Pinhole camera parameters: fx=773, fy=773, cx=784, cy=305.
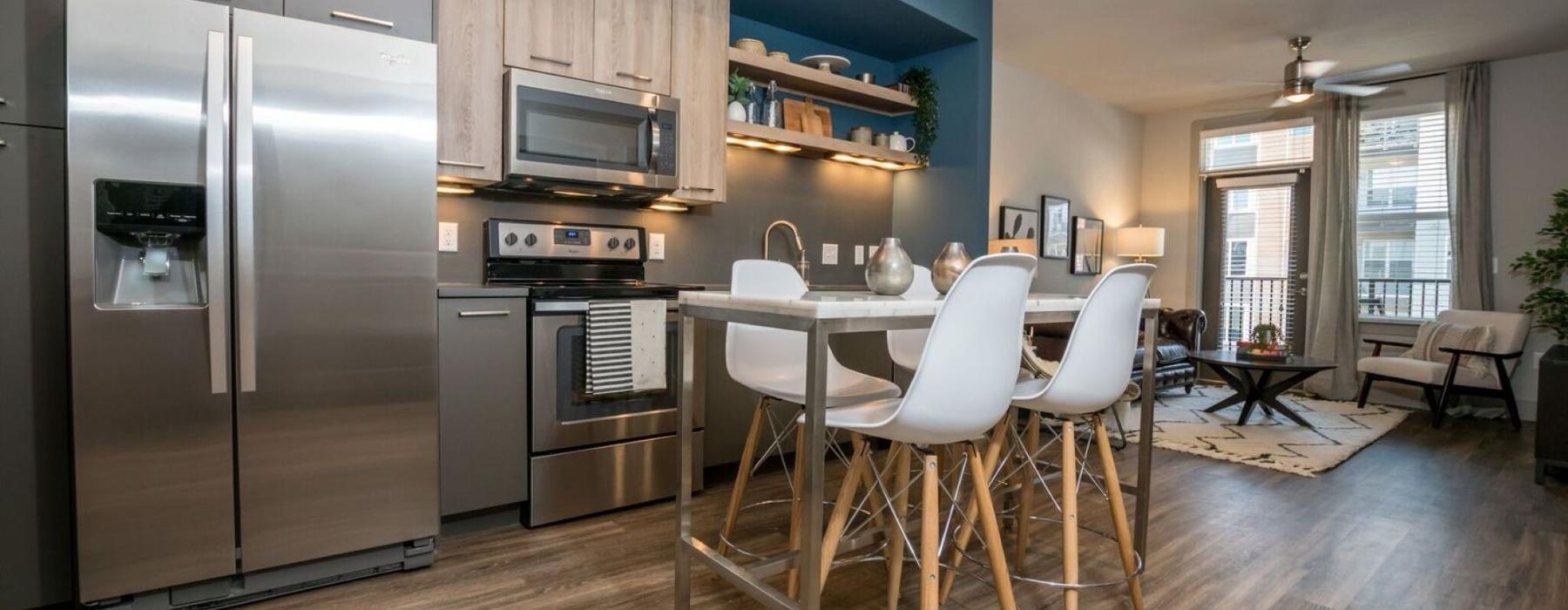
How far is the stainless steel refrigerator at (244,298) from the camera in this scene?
6.15 ft

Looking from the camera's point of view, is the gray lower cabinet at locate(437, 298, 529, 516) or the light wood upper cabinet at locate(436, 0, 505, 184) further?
the light wood upper cabinet at locate(436, 0, 505, 184)

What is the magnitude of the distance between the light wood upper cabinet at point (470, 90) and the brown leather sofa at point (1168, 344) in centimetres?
312

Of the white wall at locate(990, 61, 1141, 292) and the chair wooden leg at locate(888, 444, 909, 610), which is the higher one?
the white wall at locate(990, 61, 1141, 292)

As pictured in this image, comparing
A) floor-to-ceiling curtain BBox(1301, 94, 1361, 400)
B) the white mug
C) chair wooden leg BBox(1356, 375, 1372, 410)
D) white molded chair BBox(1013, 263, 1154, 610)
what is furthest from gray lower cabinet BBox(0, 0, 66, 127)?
floor-to-ceiling curtain BBox(1301, 94, 1361, 400)

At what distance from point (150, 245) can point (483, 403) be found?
99cm

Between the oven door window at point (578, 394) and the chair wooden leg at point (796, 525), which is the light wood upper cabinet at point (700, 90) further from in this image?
the chair wooden leg at point (796, 525)

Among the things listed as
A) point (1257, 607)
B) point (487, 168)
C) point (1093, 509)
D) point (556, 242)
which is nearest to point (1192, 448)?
point (1093, 509)

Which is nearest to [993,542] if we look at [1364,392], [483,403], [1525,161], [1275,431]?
[483,403]

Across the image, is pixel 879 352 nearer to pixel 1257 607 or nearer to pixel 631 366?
pixel 631 366

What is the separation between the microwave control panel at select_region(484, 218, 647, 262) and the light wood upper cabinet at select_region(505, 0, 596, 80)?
1.96ft

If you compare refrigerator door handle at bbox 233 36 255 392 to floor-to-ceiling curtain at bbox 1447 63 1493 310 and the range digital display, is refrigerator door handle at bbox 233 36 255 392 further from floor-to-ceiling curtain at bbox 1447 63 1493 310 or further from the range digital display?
floor-to-ceiling curtain at bbox 1447 63 1493 310

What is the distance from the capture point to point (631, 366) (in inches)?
112

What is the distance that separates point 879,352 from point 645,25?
188 cm

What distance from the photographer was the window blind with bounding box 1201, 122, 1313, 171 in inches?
258
